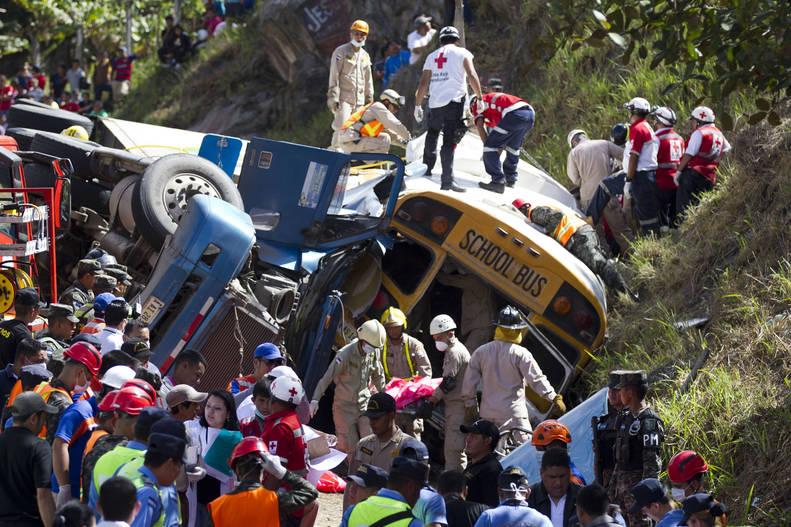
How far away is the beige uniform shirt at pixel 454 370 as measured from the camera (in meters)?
8.82

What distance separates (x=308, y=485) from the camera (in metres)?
5.27

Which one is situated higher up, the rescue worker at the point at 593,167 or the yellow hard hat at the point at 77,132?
the rescue worker at the point at 593,167

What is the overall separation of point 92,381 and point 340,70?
8332 mm

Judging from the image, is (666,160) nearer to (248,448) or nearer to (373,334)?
(373,334)

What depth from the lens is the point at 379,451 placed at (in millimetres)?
6656

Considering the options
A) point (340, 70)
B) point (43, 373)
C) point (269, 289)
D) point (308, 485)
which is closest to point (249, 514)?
point (308, 485)

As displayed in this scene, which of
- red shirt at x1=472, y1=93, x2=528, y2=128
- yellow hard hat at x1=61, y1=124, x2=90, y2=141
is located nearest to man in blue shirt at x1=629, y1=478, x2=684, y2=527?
red shirt at x1=472, y1=93, x2=528, y2=128

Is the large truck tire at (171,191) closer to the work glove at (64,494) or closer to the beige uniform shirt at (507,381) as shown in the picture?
the beige uniform shirt at (507,381)

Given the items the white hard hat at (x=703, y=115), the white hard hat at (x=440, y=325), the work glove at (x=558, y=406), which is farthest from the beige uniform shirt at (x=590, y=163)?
the white hard hat at (x=440, y=325)

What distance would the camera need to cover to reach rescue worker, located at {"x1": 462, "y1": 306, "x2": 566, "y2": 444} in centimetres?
859

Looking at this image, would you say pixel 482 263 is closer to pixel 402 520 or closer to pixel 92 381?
pixel 92 381

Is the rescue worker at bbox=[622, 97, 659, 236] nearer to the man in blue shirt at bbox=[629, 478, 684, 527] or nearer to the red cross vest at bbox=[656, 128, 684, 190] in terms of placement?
the red cross vest at bbox=[656, 128, 684, 190]

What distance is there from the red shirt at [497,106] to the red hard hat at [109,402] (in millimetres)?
7115

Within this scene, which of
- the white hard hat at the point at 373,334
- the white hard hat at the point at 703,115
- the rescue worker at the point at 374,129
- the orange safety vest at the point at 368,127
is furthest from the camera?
the orange safety vest at the point at 368,127
